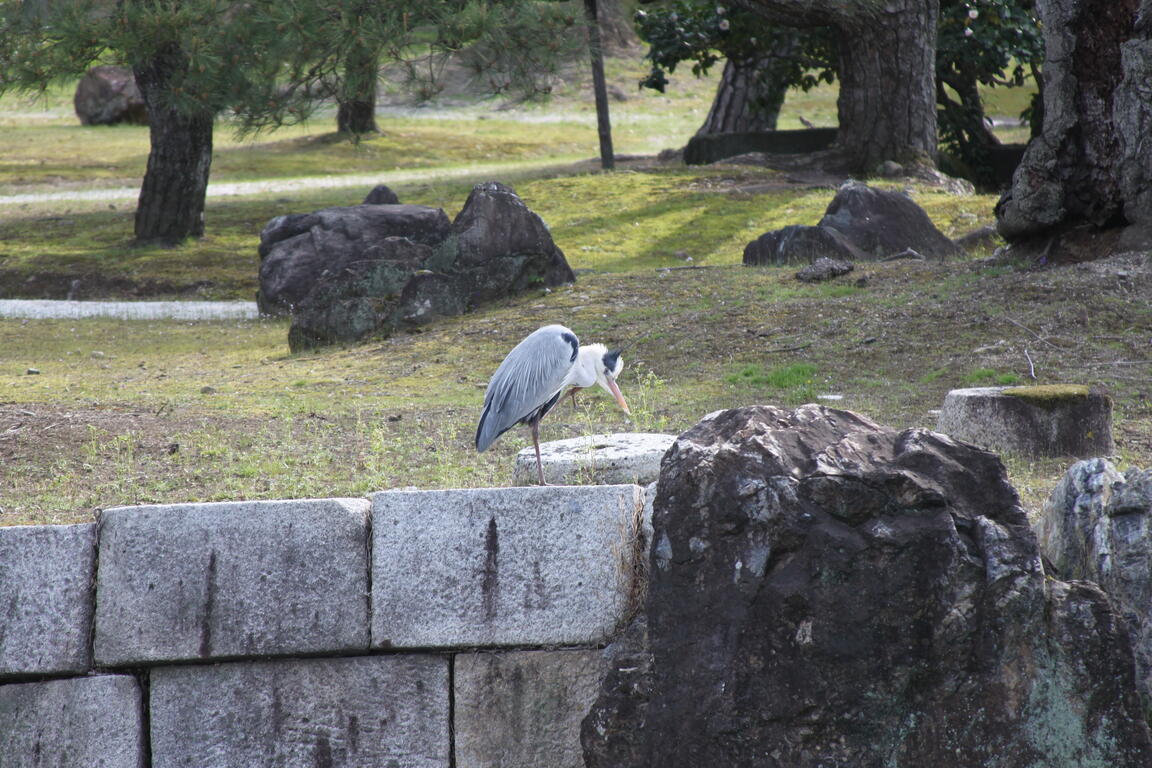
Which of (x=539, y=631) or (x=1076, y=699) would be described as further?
(x=539, y=631)

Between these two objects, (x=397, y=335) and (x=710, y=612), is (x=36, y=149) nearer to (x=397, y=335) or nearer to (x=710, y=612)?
(x=397, y=335)

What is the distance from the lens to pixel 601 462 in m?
5.14

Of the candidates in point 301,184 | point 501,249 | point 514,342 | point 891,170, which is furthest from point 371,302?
point 301,184

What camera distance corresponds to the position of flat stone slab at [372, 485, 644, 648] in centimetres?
447

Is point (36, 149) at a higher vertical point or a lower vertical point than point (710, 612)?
lower

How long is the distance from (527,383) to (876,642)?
6.54 feet

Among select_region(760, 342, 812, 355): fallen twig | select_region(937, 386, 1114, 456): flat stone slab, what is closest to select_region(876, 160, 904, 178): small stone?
select_region(760, 342, 812, 355): fallen twig

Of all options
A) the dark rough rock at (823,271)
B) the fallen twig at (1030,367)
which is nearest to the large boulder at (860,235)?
the dark rough rock at (823,271)

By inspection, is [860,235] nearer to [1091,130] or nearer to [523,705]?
[1091,130]

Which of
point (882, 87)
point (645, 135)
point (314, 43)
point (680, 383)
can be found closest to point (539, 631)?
point (680, 383)

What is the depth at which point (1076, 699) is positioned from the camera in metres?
3.77

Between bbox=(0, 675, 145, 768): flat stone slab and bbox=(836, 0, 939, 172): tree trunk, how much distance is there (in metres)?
14.1

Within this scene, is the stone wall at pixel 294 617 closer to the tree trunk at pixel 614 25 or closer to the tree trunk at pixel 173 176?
the tree trunk at pixel 173 176

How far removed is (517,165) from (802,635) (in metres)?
22.9
